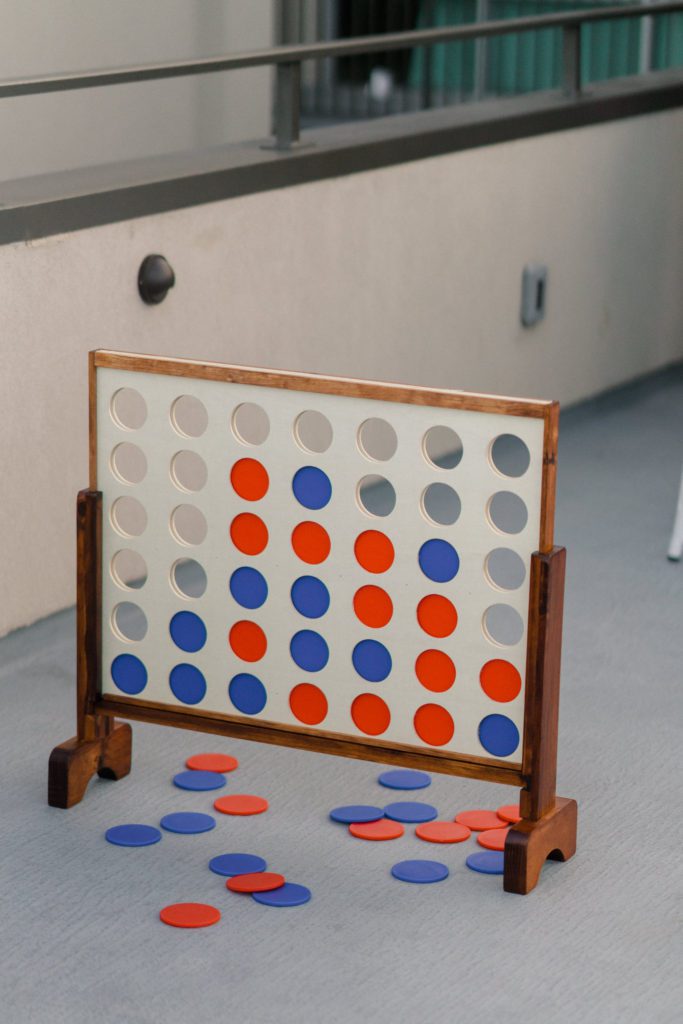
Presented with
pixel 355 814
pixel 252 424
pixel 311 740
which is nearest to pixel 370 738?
pixel 311 740

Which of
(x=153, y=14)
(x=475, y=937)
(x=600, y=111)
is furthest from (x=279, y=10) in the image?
(x=475, y=937)

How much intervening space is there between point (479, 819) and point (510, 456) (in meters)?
2.34

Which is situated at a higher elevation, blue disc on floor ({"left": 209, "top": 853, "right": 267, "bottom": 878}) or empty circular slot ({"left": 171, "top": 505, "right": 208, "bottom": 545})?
empty circular slot ({"left": 171, "top": 505, "right": 208, "bottom": 545})

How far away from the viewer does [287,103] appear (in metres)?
3.94

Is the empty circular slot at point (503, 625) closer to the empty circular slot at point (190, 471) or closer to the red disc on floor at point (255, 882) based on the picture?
the empty circular slot at point (190, 471)

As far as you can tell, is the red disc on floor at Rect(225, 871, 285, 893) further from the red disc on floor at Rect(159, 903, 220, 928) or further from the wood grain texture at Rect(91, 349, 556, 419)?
the wood grain texture at Rect(91, 349, 556, 419)

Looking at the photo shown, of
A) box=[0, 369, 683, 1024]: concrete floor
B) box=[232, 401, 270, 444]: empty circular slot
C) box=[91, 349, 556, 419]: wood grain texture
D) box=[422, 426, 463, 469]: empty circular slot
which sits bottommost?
box=[0, 369, 683, 1024]: concrete floor

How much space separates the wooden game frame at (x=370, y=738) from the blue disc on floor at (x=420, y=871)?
0.11 metres

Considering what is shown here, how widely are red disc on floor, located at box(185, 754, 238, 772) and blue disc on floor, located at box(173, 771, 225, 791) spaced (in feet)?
0.07

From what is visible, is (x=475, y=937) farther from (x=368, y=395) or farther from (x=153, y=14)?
(x=153, y=14)

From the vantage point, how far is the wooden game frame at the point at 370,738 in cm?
237

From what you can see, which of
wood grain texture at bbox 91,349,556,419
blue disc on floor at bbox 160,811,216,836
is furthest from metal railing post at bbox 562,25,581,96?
blue disc on floor at bbox 160,811,216,836

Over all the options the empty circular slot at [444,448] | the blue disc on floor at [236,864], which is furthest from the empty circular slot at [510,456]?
the blue disc on floor at [236,864]

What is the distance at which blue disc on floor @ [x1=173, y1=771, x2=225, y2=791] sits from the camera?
277 centimetres
